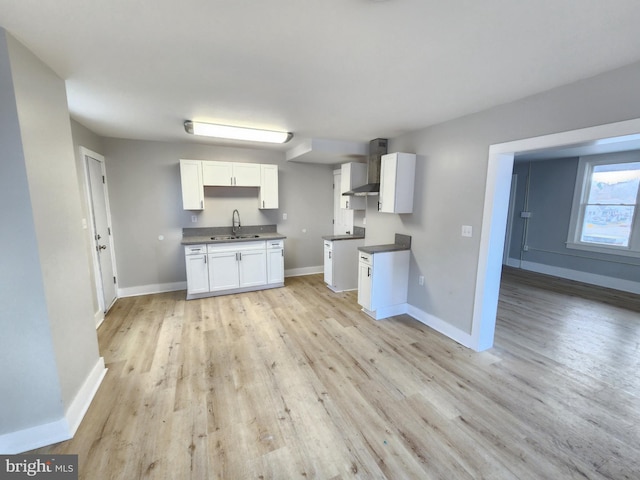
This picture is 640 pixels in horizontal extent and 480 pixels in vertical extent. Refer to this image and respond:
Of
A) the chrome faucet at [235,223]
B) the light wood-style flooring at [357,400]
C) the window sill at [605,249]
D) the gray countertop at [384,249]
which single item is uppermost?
the chrome faucet at [235,223]

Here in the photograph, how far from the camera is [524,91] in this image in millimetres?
2115

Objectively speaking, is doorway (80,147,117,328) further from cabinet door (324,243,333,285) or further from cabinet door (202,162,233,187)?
cabinet door (324,243,333,285)

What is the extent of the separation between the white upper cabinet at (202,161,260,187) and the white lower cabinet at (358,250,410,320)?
8.06 feet

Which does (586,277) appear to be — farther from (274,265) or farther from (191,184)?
(191,184)

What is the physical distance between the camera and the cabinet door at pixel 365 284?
3381mm

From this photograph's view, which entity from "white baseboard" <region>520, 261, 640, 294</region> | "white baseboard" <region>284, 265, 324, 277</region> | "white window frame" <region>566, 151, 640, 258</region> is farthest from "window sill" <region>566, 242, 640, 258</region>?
"white baseboard" <region>284, 265, 324, 277</region>

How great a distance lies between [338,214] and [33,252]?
4592mm

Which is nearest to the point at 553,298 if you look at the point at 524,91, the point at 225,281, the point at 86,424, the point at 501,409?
the point at 501,409

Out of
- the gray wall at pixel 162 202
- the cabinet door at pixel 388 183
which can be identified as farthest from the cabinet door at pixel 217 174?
the cabinet door at pixel 388 183

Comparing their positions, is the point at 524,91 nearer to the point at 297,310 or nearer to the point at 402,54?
the point at 402,54

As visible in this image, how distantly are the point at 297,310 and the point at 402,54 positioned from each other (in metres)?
3.19

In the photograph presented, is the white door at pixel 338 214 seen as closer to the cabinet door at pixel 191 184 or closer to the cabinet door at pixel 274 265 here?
the cabinet door at pixel 274 265

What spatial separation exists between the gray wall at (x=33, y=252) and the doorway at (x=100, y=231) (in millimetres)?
1759

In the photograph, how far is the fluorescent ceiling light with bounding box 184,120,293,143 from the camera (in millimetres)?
3094
